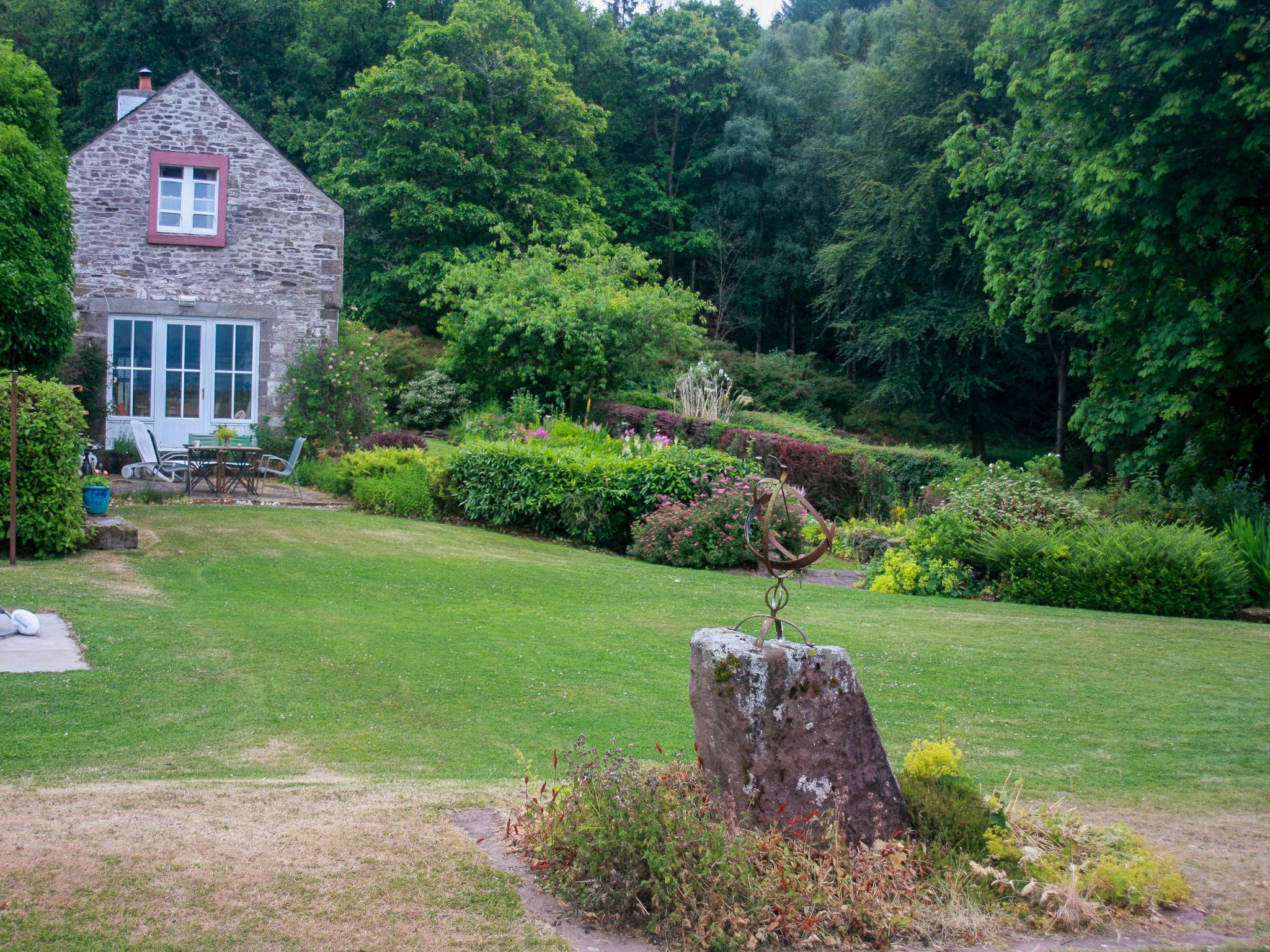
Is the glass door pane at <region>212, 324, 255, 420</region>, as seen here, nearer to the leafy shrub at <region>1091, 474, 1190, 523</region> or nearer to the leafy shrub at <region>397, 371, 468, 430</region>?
the leafy shrub at <region>397, 371, 468, 430</region>

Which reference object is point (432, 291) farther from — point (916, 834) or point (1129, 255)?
point (916, 834)

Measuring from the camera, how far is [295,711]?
627cm

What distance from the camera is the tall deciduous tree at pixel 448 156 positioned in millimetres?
29641

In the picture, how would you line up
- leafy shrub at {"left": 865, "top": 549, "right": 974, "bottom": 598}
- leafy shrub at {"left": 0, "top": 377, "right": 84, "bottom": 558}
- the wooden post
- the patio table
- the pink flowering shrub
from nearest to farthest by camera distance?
the wooden post → leafy shrub at {"left": 0, "top": 377, "right": 84, "bottom": 558} → leafy shrub at {"left": 865, "top": 549, "right": 974, "bottom": 598} → the pink flowering shrub → the patio table

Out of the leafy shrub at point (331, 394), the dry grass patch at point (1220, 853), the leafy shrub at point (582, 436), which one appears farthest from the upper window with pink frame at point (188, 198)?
the dry grass patch at point (1220, 853)

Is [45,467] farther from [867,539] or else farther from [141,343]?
[867,539]

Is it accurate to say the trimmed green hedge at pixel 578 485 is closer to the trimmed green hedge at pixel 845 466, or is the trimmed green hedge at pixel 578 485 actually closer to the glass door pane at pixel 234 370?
the trimmed green hedge at pixel 845 466

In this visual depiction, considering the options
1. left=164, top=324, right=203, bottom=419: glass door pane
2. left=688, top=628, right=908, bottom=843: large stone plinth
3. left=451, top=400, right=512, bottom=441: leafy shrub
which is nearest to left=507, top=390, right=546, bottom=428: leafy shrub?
left=451, top=400, right=512, bottom=441: leafy shrub

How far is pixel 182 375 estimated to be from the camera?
17766mm

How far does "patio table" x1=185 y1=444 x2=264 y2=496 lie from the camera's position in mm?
15328

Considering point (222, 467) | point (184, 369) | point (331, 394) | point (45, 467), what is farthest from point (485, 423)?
point (45, 467)

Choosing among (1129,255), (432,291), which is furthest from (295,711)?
(432,291)

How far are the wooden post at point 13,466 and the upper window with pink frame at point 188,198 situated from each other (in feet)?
27.0

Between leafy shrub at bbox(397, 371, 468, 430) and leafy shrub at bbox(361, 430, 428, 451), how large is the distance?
12.8ft
